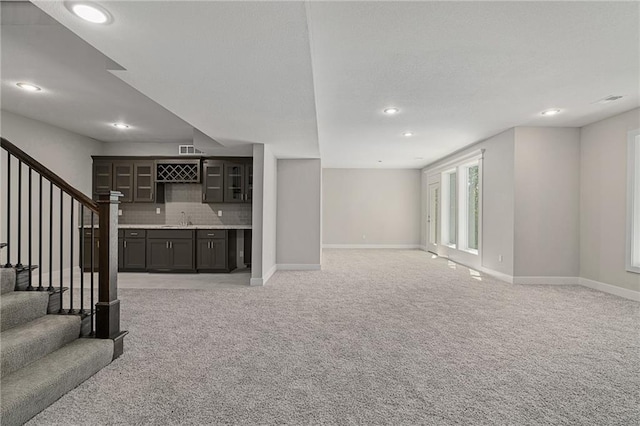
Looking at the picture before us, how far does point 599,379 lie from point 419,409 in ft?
4.52

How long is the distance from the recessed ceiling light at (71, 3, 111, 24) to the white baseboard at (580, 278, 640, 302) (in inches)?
249

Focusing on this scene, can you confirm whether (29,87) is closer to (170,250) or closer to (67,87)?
(67,87)

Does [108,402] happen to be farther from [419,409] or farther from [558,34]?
[558,34]

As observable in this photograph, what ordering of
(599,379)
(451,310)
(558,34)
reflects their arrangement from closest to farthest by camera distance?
(599,379), (558,34), (451,310)

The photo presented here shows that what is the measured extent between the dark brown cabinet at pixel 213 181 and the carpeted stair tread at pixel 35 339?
4.63 meters

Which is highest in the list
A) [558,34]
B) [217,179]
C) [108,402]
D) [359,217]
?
[558,34]

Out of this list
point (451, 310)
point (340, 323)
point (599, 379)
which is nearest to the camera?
point (599, 379)

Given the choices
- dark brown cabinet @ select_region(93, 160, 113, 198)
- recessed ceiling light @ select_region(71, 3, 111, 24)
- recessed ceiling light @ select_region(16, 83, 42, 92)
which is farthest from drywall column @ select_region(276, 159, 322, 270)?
recessed ceiling light @ select_region(71, 3, 111, 24)

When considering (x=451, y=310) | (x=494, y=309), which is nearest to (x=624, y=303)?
(x=494, y=309)

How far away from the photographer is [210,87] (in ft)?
10.4

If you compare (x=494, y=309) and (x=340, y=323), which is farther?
(x=494, y=309)

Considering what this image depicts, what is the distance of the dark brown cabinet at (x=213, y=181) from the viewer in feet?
23.6

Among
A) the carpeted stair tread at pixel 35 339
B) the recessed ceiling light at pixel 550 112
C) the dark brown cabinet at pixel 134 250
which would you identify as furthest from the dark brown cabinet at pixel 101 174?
the recessed ceiling light at pixel 550 112

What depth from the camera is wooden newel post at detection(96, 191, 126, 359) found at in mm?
2734
